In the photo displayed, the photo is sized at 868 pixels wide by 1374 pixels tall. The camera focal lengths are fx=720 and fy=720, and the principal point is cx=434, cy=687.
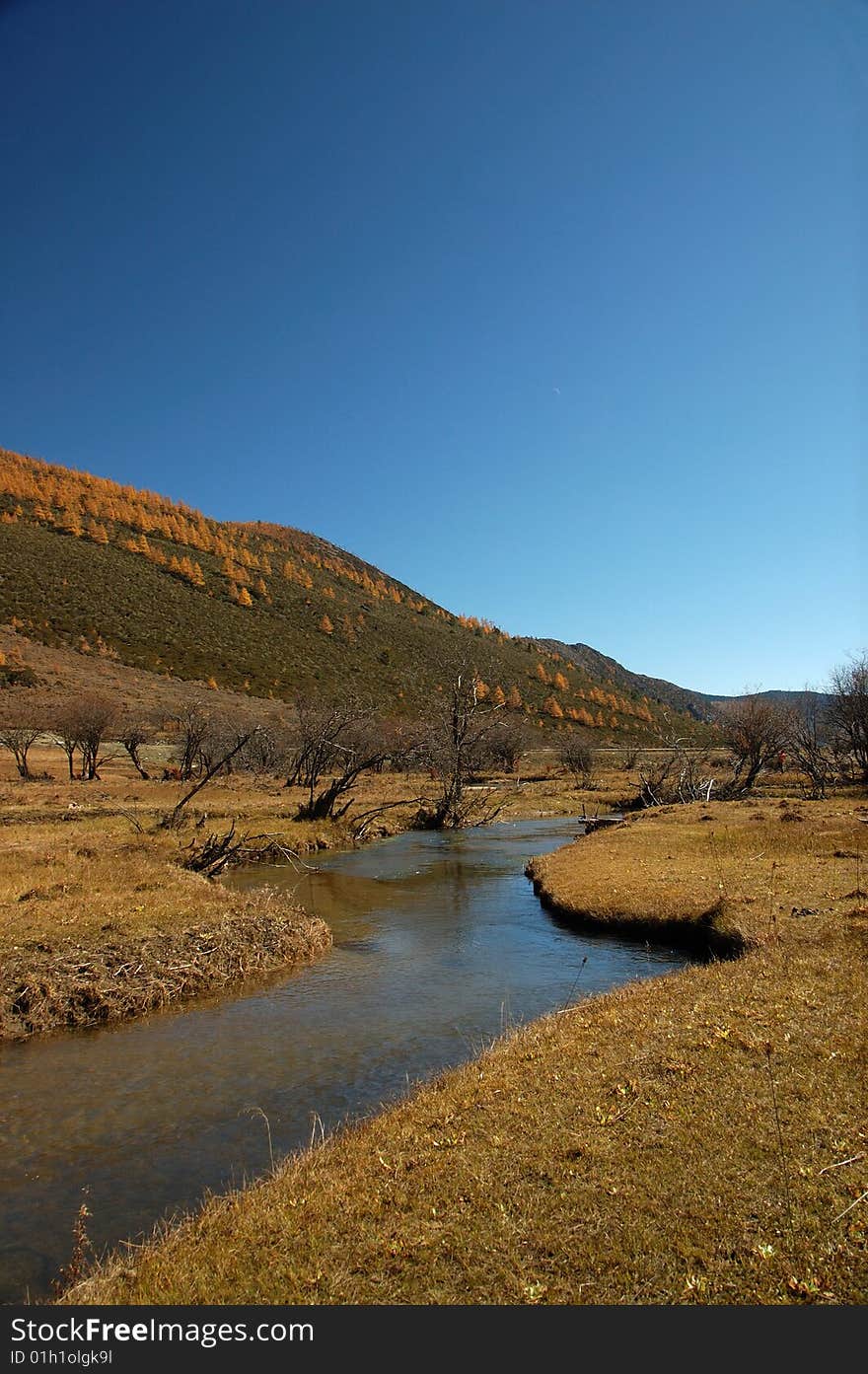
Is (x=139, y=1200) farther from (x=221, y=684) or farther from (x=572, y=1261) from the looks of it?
(x=221, y=684)

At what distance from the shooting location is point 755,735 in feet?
180

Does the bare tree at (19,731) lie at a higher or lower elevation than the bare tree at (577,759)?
higher

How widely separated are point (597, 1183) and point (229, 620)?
397ft

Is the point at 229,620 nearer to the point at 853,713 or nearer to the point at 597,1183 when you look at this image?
the point at 853,713

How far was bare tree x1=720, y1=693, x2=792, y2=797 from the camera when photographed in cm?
5203

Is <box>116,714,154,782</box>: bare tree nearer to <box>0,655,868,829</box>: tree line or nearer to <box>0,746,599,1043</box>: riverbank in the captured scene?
<box>0,655,868,829</box>: tree line

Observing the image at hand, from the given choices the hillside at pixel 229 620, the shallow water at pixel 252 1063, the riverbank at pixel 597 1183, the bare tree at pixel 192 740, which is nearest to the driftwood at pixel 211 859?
the shallow water at pixel 252 1063

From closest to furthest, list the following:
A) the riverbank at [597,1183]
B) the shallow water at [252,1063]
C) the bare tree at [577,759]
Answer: the riverbank at [597,1183], the shallow water at [252,1063], the bare tree at [577,759]

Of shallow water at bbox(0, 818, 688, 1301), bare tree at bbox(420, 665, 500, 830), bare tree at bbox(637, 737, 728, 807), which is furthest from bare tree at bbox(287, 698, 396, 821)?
bare tree at bbox(637, 737, 728, 807)

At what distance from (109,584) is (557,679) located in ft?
304

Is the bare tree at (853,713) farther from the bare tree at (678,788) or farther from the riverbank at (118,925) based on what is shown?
the riverbank at (118,925)

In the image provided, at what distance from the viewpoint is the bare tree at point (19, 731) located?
54.0m

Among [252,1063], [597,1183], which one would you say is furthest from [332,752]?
[597,1183]

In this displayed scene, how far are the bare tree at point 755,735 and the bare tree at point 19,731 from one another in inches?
2019
